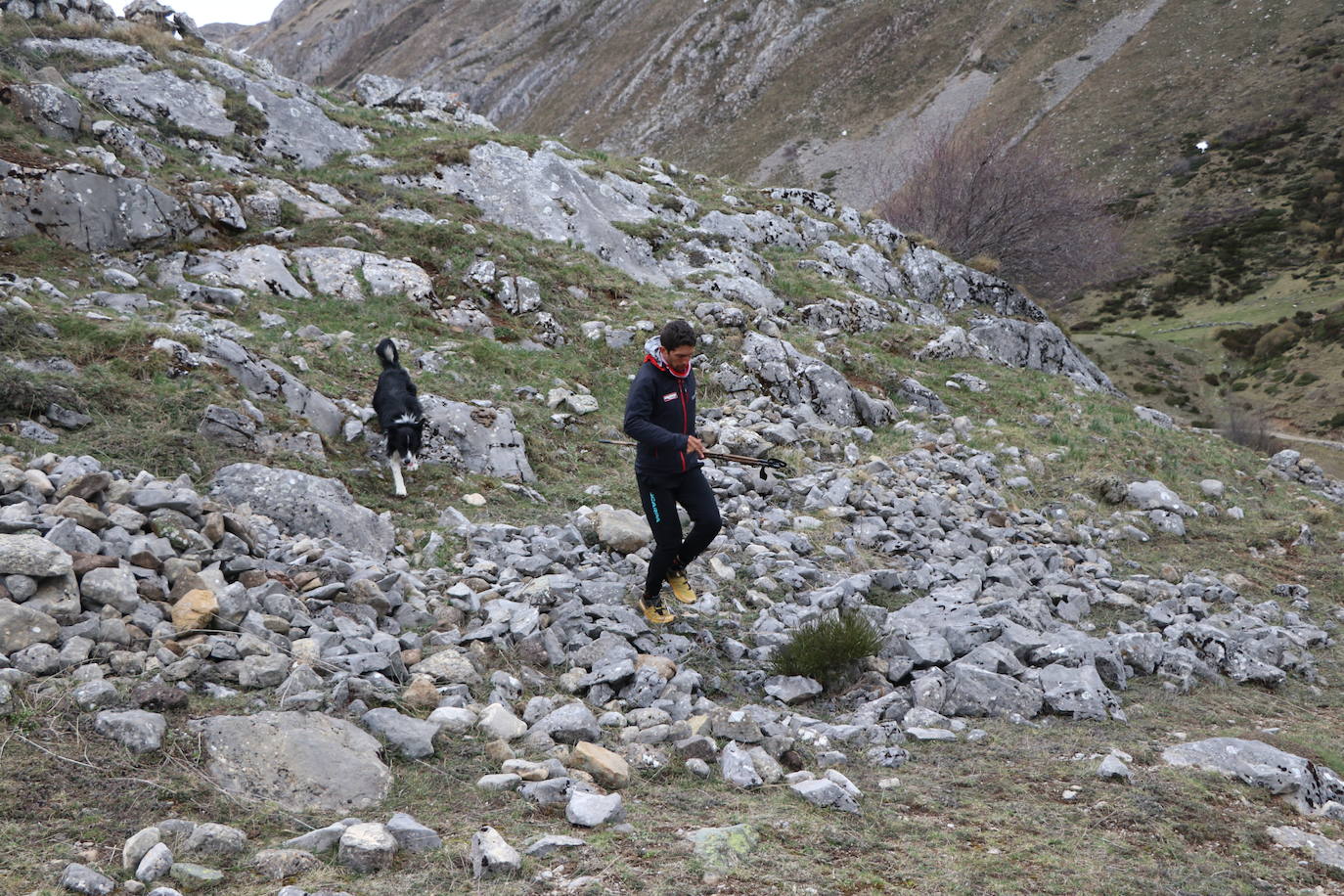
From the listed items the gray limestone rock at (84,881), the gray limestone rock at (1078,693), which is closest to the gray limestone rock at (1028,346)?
the gray limestone rock at (1078,693)

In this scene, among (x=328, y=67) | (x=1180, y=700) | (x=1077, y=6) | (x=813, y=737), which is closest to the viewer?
(x=813, y=737)

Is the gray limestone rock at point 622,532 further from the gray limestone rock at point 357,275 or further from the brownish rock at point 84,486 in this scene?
the gray limestone rock at point 357,275

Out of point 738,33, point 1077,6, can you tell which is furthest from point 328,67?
point 1077,6

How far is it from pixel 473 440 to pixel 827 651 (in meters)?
5.87

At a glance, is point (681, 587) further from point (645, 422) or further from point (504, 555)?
point (504, 555)

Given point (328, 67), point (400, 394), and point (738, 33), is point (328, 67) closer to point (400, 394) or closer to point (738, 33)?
point (738, 33)

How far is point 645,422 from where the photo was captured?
5949mm

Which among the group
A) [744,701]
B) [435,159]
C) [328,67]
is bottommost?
[744,701]

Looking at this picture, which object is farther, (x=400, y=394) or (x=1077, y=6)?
(x=1077, y=6)

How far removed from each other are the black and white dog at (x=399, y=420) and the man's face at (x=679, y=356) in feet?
13.4

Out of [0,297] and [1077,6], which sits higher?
[1077,6]

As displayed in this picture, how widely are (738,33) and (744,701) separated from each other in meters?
111

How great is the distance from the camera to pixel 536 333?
552 inches

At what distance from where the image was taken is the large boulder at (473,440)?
32.1ft
